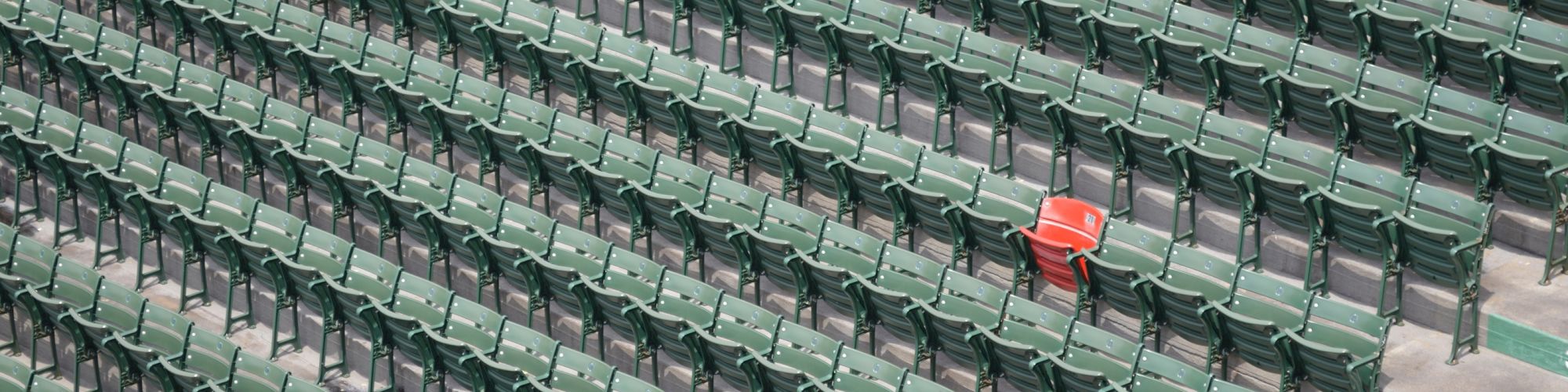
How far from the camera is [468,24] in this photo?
10.6 meters

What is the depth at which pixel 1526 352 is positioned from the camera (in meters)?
7.94

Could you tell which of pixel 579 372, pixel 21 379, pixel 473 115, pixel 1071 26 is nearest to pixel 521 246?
pixel 579 372

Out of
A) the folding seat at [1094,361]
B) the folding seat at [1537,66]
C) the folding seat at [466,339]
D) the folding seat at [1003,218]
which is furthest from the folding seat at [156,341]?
the folding seat at [1537,66]

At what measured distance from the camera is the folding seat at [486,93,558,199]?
955 cm

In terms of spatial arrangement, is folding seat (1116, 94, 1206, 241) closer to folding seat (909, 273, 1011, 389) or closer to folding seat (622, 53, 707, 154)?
folding seat (909, 273, 1011, 389)

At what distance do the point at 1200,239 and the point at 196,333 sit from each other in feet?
14.5

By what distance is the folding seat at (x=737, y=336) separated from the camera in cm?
810

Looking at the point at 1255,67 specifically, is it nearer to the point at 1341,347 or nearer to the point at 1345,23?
the point at 1345,23

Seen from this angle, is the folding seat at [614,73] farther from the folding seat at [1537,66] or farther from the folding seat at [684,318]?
the folding seat at [1537,66]

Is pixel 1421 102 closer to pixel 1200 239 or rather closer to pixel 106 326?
pixel 1200 239

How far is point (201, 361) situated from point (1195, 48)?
14.9 feet

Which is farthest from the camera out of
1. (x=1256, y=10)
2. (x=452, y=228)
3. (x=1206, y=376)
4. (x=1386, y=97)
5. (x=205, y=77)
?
(x=205, y=77)

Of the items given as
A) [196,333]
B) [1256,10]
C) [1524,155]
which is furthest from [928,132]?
[196,333]

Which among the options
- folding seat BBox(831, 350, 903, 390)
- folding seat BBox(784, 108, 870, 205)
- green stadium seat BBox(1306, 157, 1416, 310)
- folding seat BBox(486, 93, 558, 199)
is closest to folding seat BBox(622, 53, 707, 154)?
folding seat BBox(486, 93, 558, 199)
